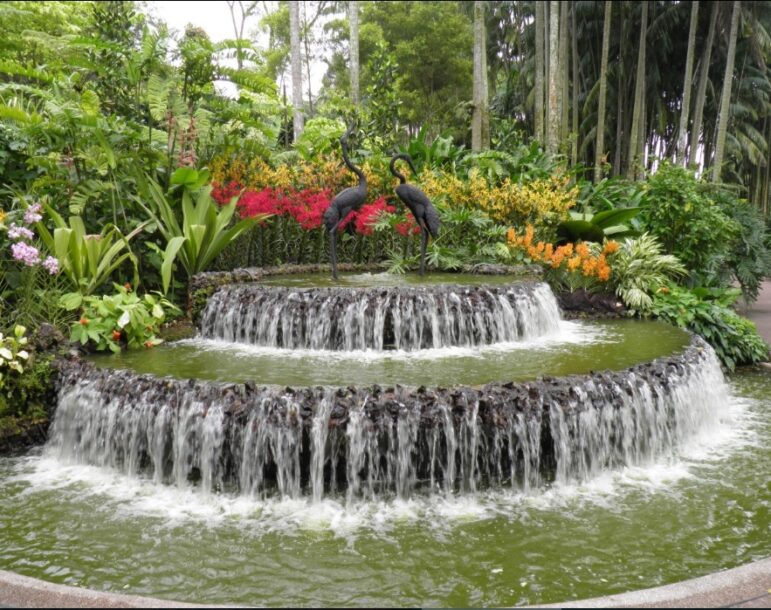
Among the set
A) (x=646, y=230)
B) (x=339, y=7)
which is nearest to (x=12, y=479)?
(x=646, y=230)

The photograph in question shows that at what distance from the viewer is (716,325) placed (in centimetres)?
827

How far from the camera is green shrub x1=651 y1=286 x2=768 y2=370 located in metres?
8.05

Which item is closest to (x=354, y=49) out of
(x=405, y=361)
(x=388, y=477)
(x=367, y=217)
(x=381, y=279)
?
(x=367, y=217)

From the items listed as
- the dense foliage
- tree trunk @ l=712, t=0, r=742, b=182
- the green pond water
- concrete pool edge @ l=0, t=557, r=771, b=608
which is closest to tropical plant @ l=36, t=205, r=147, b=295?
the dense foliage

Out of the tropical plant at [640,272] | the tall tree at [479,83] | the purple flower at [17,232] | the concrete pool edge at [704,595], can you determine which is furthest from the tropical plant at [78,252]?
the tall tree at [479,83]

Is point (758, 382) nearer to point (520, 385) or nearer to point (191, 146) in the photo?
point (520, 385)

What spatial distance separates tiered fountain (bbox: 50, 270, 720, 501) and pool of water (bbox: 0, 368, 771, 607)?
0.16m

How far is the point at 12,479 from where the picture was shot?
4.65 meters

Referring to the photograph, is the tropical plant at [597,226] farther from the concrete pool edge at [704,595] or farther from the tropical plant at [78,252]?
the concrete pool edge at [704,595]

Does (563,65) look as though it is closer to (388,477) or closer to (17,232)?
(17,232)

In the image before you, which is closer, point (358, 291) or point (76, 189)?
point (358, 291)

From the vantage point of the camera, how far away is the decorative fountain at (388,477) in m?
3.29

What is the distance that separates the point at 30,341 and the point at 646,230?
9.02 meters

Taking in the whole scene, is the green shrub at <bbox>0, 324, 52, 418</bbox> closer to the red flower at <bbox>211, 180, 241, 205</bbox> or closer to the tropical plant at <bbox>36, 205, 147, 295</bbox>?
the tropical plant at <bbox>36, 205, 147, 295</bbox>
